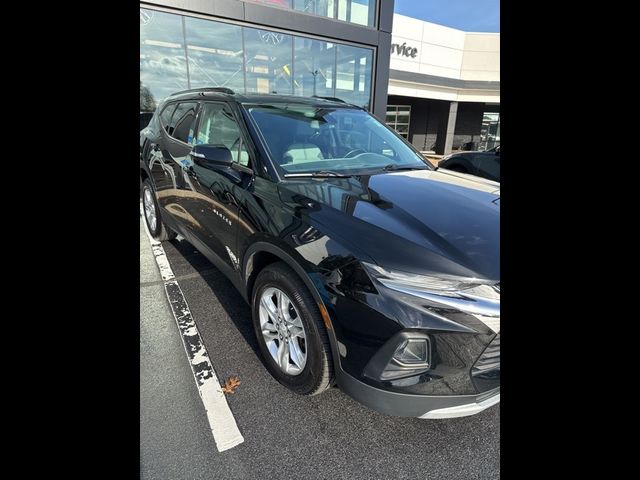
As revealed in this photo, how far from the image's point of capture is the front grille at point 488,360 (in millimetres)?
1567

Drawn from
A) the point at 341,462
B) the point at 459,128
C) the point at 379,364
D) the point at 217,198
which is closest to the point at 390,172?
the point at 217,198

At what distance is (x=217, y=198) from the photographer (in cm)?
279

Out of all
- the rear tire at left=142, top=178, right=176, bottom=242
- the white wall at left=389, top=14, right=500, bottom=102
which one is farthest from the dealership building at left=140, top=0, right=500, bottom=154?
the white wall at left=389, top=14, right=500, bottom=102

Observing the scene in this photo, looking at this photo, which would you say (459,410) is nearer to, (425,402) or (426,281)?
(425,402)

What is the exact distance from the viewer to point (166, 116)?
4.14m

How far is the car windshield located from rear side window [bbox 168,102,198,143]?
1030 mm

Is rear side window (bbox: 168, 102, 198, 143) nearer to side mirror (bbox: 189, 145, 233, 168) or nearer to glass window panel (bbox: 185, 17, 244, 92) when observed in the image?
side mirror (bbox: 189, 145, 233, 168)

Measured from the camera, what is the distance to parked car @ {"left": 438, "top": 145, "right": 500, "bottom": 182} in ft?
17.7

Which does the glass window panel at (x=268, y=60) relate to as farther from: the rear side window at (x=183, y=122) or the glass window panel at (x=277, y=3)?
the rear side window at (x=183, y=122)

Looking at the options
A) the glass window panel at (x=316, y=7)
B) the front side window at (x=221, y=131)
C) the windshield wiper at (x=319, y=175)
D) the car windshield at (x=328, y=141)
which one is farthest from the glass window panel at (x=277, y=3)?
the windshield wiper at (x=319, y=175)

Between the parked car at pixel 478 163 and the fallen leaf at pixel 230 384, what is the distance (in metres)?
4.51

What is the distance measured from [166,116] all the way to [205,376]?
3080 mm

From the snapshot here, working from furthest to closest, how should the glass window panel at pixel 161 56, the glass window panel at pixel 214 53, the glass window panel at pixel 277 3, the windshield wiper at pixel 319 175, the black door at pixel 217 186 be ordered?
1. the glass window panel at pixel 277 3
2. the glass window panel at pixel 214 53
3. the glass window panel at pixel 161 56
4. the black door at pixel 217 186
5. the windshield wiper at pixel 319 175
